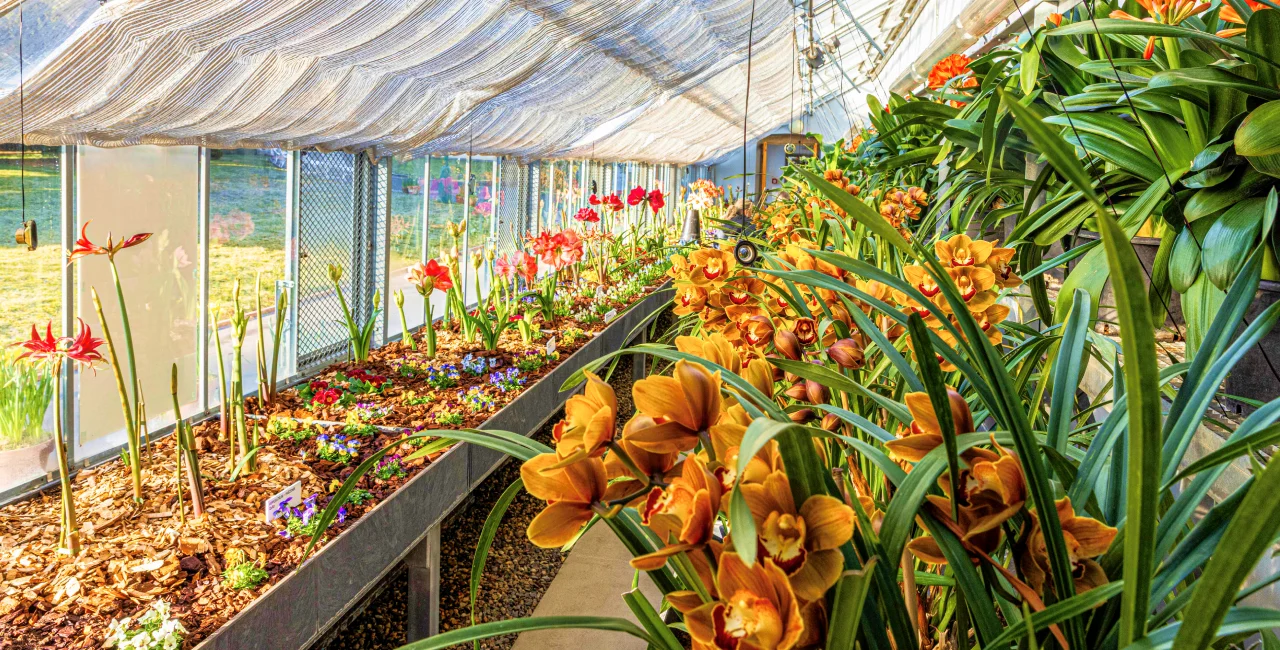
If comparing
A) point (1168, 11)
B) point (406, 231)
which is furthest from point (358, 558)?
point (406, 231)

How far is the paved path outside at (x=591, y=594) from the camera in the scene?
9.23 feet

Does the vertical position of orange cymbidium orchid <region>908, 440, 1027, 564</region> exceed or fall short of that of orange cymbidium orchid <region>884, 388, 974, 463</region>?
it falls short

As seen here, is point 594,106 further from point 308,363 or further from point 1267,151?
point 1267,151

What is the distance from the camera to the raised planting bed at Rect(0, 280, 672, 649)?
5.74 feet

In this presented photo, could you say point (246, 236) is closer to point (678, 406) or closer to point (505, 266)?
point (505, 266)

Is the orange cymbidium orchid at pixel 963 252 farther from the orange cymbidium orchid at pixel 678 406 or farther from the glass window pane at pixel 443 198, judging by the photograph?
the glass window pane at pixel 443 198

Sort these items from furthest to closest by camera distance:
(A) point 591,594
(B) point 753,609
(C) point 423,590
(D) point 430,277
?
(D) point 430,277 → (A) point 591,594 → (C) point 423,590 → (B) point 753,609

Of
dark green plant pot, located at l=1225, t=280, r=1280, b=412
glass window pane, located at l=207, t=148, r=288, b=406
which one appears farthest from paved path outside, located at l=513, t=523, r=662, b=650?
dark green plant pot, located at l=1225, t=280, r=1280, b=412

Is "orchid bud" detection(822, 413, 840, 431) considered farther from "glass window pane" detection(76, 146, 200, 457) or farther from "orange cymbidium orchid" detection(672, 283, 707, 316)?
"glass window pane" detection(76, 146, 200, 457)

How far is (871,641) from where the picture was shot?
1.66 feet

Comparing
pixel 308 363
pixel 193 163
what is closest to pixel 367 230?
pixel 308 363

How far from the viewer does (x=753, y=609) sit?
0.42 meters

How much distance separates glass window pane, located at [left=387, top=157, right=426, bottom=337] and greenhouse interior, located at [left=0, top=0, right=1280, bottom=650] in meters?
0.03

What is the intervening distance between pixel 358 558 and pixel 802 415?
177cm
